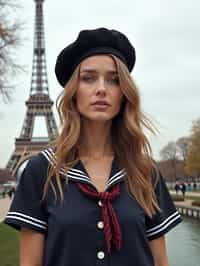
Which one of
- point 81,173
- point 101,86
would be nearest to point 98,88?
point 101,86

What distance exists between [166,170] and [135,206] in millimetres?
81715

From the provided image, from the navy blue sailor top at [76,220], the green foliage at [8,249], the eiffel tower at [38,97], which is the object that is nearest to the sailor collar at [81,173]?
the navy blue sailor top at [76,220]

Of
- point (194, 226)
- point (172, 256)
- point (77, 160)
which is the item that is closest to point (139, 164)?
point (77, 160)

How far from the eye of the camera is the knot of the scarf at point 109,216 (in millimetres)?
2095

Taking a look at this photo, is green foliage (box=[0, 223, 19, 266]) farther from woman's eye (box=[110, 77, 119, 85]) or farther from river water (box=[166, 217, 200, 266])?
woman's eye (box=[110, 77, 119, 85])

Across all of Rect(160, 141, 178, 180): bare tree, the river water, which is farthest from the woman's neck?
Rect(160, 141, 178, 180): bare tree

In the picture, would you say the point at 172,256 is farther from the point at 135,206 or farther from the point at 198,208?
the point at 135,206

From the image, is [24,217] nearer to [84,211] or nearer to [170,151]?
[84,211]

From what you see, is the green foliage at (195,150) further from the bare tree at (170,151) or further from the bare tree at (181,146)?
the bare tree at (170,151)

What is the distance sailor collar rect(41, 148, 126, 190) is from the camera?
7.30 ft

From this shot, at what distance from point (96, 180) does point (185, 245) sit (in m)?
15.4

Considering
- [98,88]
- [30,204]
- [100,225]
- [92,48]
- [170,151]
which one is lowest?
[100,225]

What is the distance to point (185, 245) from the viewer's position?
16.9 metres

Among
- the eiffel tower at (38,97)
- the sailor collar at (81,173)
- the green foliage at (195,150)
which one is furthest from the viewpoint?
the eiffel tower at (38,97)
